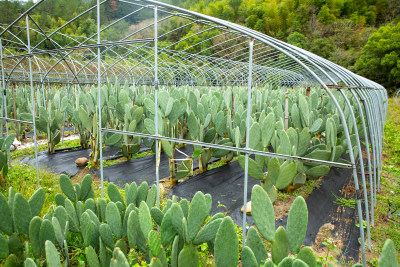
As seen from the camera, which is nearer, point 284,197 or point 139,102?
point 284,197

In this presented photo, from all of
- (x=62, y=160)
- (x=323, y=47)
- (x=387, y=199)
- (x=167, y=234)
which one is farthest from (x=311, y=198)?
(x=323, y=47)

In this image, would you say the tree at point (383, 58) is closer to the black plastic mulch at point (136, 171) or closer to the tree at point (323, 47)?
the tree at point (323, 47)

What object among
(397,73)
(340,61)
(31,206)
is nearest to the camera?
(31,206)

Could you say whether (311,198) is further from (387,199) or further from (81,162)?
(81,162)

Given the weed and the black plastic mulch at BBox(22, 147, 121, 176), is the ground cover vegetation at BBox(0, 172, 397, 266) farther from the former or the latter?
the black plastic mulch at BBox(22, 147, 121, 176)

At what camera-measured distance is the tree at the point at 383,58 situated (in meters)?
14.5

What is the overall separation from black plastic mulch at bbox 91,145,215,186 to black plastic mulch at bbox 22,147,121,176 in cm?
35

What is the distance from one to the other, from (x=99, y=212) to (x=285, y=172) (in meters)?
1.09

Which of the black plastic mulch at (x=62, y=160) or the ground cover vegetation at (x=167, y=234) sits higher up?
the ground cover vegetation at (x=167, y=234)

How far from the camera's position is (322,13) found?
73.3ft

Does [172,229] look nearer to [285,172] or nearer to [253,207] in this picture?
[253,207]

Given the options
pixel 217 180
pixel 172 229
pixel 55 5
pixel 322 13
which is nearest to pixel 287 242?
pixel 172 229

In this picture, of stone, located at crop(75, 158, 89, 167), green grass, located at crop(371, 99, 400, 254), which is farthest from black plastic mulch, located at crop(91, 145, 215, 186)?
green grass, located at crop(371, 99, 400, 254)

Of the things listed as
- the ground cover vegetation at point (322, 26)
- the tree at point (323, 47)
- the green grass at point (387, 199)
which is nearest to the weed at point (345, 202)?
the green grass at point (387, 199)
